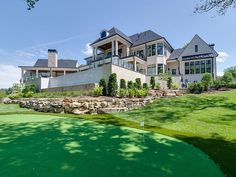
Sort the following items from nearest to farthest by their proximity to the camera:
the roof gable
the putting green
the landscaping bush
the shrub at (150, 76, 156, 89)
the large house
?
the putting green → the landscaping bush → the shrub at (150, 76, 156, 89) → the large house → the roof gable

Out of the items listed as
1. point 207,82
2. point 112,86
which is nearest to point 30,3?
point 112,86

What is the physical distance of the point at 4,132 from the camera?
7316 mm

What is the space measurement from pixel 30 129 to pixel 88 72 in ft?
38.8

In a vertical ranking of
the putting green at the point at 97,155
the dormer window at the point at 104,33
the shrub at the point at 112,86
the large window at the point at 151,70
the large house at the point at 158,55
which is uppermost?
the dormer window at the point at 104,33

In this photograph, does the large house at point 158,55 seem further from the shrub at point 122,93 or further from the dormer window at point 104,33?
the shrub at point 122,93

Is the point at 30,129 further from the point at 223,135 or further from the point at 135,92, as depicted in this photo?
the point at 135,92

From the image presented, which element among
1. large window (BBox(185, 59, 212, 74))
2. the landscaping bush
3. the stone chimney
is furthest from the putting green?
the stone chimney

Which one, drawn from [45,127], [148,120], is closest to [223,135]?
[148,120]

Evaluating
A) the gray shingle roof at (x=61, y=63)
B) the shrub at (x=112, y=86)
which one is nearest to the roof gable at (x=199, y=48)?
the shrub at (x=112, y=86)

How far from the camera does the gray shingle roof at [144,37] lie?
1214 inches

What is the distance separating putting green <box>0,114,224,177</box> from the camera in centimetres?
416

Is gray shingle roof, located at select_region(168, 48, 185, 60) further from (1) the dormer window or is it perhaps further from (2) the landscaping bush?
(2) the landscaping bush

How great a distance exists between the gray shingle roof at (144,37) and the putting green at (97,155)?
2511cm

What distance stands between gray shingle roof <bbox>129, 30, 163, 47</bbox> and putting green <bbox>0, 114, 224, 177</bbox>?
25.1m
